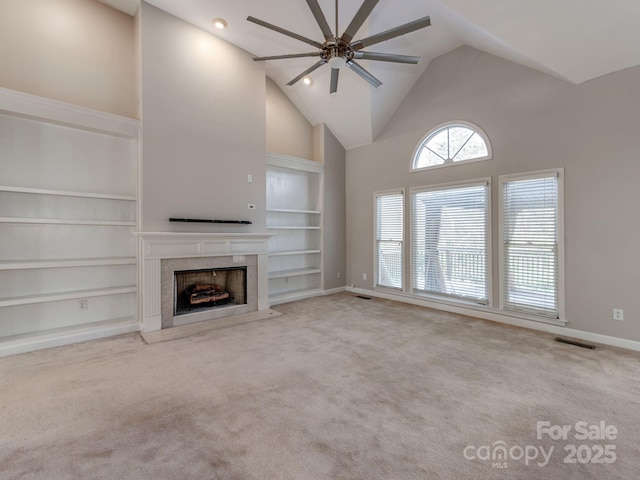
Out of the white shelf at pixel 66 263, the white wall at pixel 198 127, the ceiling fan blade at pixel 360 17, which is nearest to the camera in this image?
the ceiling fan blade at pixel 360 17

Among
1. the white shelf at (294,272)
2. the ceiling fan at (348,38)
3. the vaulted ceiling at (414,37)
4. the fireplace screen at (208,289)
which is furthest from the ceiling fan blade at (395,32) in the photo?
the white shelf at (294,272)

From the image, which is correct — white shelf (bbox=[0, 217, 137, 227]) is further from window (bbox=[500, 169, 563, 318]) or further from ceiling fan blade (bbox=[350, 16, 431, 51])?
window (bbox=[500, 169, 563, 318])

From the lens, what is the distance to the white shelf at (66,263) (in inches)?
119

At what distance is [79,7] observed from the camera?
3.64 metres

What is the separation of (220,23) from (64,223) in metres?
3.40

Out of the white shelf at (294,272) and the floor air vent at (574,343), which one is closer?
the floor air vent at (574,343)

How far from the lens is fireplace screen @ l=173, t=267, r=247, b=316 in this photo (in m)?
4.25

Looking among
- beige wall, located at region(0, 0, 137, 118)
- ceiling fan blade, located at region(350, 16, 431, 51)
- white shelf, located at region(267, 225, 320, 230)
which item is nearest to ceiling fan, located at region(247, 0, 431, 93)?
ceiling fan blade, located at region(350, 16, 431, 51)

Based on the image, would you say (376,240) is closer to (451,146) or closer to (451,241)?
(451,241)

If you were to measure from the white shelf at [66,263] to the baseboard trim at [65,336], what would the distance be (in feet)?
2.54

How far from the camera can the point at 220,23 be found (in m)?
4.11

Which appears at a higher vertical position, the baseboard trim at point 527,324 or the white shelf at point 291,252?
the white shelf at point 291,252

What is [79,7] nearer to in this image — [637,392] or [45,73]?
[45,73]

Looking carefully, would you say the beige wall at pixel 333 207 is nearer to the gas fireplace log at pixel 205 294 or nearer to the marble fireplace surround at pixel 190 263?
the marble fireplace surround at pixel 190 263
